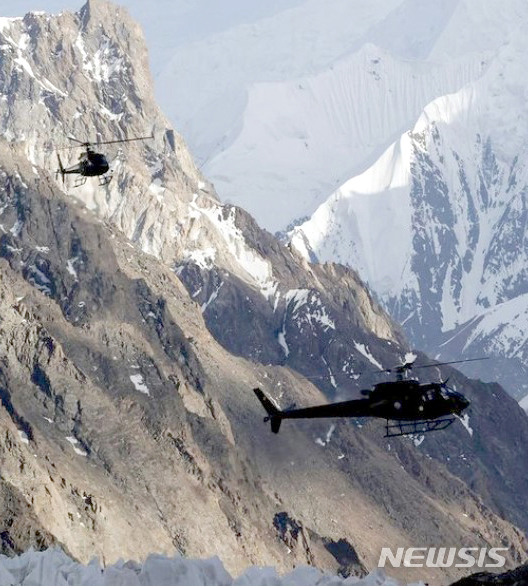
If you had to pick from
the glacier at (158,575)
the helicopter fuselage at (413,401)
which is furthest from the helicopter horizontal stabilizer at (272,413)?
the glacier at (158,575)

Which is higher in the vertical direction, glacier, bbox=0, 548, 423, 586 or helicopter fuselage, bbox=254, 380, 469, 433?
helicopter fuselage, bbox=254, 380, 469, 433

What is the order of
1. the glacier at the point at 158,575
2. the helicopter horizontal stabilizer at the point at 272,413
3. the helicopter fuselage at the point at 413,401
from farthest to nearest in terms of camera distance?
the helicopter horizontal stabilizer at the point at 272,413
the helicopter fuselage at the point at 413,401
the glacier at the point at 158,575

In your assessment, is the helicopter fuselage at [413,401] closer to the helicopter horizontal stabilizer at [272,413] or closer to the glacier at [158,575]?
the helicopter horizontal stabilizer at [272,413]

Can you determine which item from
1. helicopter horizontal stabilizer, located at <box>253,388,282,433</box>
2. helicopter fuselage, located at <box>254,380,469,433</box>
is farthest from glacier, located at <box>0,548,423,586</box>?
helicopter horizontal stabilizer, located at <box>253,388,282,433</box>

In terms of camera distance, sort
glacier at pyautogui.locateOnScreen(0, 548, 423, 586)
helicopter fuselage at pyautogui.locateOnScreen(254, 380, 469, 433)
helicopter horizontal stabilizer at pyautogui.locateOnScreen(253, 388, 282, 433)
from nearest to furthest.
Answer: glacier at pyautogui.locateOnScreen(0, 548, 423, 586)
helicopter fuselage at pyautogui.locateOnScreen(254, 380, 469, 433)
helicopter horizontal stabilizer at pyautogui.locateOnScreen(253, 388, 282, 433)

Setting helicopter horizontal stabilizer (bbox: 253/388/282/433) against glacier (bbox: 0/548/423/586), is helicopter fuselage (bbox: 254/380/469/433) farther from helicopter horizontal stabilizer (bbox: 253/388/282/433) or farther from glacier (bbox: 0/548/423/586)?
glacier (bbox: 0/548/423/586)

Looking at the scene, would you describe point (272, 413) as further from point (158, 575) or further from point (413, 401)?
point (158, 575)

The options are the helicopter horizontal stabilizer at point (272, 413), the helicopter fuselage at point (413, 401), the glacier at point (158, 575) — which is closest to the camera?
the glacier at point (158, 575)

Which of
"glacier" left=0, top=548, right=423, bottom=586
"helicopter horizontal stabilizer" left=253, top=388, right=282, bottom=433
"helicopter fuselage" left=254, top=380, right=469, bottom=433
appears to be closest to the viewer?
"glacier" left=0, top=548, right=423, bottom=586

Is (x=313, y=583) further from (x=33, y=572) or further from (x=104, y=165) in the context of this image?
(x=104, y=165)

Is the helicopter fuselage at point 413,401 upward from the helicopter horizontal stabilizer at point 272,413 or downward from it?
upward

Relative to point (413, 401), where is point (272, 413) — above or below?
below

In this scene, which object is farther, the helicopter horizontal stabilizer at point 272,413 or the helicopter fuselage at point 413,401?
the helicopter horizontal stabilizer at point 272,413

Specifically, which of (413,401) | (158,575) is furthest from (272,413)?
(158,575)
